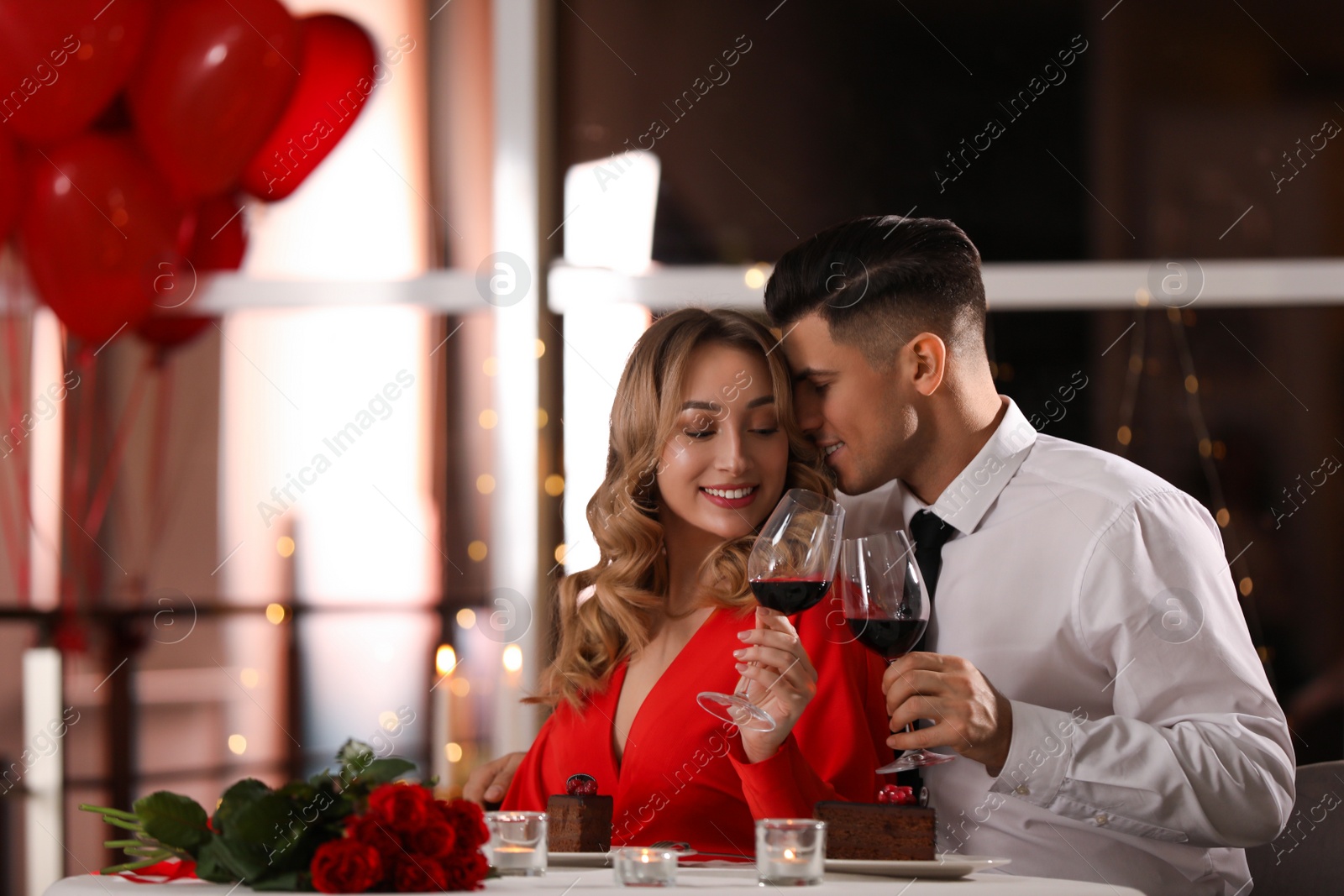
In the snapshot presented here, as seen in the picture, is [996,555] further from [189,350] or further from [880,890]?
[189,350]

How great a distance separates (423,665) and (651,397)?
1.84m

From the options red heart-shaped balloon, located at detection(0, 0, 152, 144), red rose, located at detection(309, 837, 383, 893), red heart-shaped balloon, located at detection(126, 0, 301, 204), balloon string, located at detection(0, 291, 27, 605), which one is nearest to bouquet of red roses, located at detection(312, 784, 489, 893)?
red rose, located at detection(309, 837, 383, 893)

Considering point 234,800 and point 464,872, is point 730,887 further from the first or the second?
point 234,800

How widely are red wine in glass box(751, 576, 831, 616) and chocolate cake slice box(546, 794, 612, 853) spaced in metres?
0.32

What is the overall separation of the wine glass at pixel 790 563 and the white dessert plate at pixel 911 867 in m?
0.19

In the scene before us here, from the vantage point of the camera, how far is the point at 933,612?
6.50 feet

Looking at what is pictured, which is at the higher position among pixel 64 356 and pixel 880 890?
pixel 64 356

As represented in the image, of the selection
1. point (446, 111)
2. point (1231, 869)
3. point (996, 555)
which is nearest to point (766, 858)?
point (996, 555)

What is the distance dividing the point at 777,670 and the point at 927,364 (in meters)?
0.83

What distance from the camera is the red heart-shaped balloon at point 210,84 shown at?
2.81 metres

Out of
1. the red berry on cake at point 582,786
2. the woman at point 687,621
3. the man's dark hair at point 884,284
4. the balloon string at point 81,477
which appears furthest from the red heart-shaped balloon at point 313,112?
the red berry on cake at point 582,786

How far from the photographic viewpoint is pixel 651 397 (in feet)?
6.66

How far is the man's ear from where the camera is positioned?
2.03m

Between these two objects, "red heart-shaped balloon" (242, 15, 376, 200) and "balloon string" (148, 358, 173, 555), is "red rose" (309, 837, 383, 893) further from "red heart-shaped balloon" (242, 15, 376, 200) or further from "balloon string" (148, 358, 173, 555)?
"balloon string" (148, 358, 173, 555)
